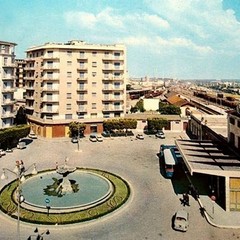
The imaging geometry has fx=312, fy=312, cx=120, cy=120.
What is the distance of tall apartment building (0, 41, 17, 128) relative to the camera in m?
57.6

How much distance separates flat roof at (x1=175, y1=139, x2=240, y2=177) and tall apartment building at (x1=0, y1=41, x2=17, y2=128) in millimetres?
33677

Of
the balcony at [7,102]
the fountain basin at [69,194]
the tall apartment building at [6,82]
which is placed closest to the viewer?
the fountain basin at [69,194]

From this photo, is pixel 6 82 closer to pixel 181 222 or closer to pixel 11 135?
pixel 11 135

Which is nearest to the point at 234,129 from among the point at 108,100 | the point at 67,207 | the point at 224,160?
the point at 224,160

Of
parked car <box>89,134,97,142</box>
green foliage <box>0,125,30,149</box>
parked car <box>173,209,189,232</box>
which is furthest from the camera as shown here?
parked car <box>89,134,97,142</box>

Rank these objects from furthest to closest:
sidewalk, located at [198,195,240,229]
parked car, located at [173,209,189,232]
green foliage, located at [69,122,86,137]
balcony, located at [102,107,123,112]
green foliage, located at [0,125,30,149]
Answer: balcony, located at [102,107,123,112] → green foliage, located at [69,122,86,137] → green foliage, located at [0,125,30,149] → sidewalk, located at [198,195,240,229] → parked car, located at [173,209,189,232]

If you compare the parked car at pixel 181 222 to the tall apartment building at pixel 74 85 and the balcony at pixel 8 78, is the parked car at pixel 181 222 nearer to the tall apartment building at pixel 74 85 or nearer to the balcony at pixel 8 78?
the balcony at pixel 8 78

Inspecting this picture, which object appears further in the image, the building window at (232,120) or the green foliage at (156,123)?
the green foliage at (156,123)

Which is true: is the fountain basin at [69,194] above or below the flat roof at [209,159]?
below

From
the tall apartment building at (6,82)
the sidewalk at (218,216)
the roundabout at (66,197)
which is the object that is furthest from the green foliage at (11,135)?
the sidewalk at (218,216)

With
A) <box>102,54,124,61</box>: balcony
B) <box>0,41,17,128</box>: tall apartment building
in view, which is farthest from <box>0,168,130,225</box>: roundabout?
<box>102,54,124,61</box>: balcony

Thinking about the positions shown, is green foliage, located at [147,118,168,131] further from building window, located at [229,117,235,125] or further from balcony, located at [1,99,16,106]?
building window, located at [229,117,235,125]

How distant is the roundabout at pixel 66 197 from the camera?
28.5 m

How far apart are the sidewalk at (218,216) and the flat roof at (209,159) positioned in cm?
337
